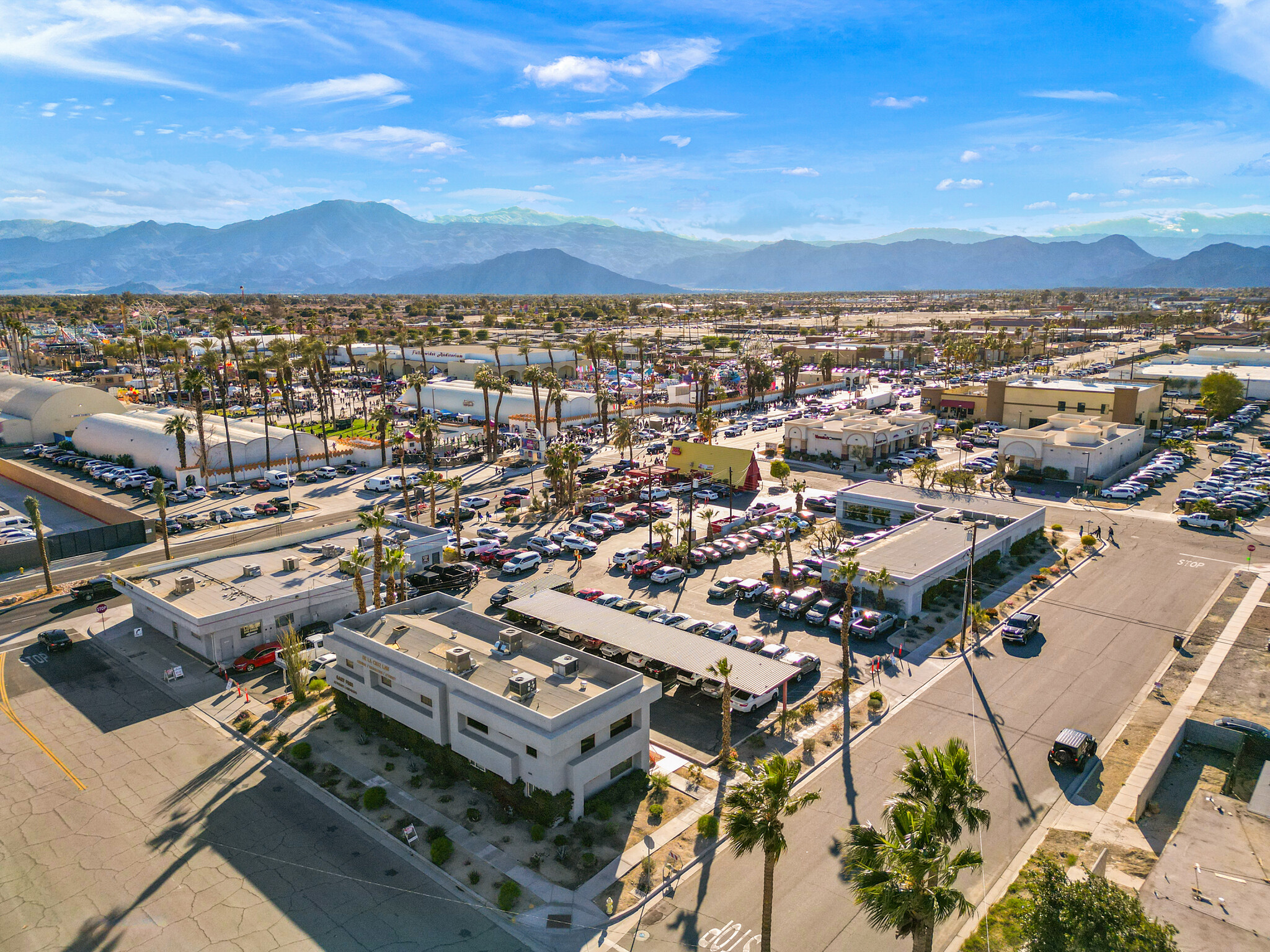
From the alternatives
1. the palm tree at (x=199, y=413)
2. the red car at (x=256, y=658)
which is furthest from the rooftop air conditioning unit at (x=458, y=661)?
the palm tree at (x=199, y=413)

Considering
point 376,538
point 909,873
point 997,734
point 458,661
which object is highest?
point 909,873

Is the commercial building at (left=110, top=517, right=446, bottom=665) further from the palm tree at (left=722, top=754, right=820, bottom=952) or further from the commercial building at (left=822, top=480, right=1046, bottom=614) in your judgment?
the commercial building at (left=822, top=480, right=1046, bottom=614)

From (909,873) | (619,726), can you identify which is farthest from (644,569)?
(909,873)

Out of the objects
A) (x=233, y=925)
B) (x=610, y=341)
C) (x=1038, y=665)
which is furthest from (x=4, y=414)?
(x=1038, y=665)

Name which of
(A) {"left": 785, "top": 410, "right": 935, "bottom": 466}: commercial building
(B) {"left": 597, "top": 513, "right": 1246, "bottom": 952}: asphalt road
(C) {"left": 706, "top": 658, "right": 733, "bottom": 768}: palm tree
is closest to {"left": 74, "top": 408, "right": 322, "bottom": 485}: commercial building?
(A) {"left": 785, "top": 410, "right": 935, "bottom": 466}: commercial building

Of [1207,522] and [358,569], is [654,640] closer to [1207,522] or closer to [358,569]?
[358,569]
